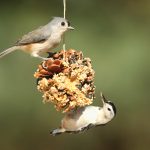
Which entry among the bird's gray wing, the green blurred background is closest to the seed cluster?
the bird's gray wing

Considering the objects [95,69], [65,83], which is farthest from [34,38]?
[95,69]

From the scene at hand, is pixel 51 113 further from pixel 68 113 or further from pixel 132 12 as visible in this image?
pixel 68 113

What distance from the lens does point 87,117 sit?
3.71 m

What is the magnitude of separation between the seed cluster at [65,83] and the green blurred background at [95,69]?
111 inches

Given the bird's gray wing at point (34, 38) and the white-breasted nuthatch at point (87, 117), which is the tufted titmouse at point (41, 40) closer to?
the bird's gray wing at point (34, 38)

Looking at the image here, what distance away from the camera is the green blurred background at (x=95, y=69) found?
679cm

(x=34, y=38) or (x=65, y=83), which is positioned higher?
(x=34, y=38)

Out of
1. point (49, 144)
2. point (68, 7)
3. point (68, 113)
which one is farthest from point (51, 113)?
point (68, 113)

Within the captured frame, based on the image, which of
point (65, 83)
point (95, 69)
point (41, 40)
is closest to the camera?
point (65, 83)

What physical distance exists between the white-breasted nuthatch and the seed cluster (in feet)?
0.18

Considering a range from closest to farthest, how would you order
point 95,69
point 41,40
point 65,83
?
point 65,83 < point 41,40 < point 95,69

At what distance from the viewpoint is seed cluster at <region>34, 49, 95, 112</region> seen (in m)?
3.61

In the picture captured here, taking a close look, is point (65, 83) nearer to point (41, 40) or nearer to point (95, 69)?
point (41, 40)

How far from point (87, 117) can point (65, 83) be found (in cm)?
19
